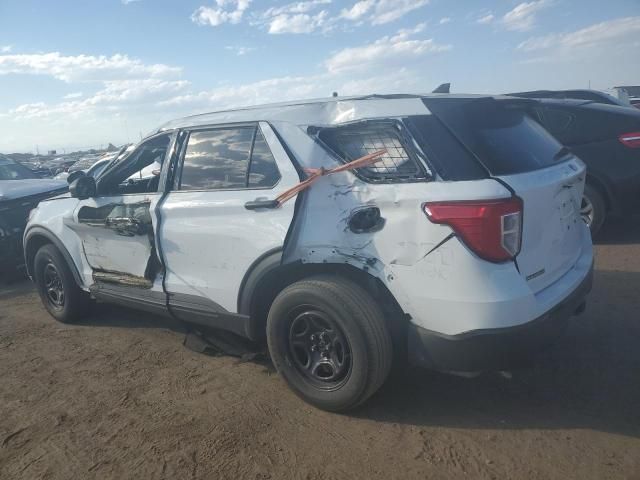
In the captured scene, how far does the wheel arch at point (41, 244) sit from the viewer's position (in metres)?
4.61

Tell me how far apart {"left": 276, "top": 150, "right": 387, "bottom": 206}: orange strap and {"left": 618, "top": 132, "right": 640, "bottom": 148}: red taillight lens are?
4416mm

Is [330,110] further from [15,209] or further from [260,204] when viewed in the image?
[15,209]

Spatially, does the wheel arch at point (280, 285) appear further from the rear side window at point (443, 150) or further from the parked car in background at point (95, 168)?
the parked car in background at point (95, 168)

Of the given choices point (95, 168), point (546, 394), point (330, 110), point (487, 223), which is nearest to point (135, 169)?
point (330, 110)

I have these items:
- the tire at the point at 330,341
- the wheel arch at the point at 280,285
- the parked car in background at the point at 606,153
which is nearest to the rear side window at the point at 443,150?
the wheel arch at the point at 280,285

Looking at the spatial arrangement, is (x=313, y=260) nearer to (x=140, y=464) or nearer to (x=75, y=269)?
(x=140, y=464)

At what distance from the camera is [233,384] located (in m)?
3.49

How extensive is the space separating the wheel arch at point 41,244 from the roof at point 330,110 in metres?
1.97

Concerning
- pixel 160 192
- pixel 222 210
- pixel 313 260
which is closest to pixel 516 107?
pixel 313 260

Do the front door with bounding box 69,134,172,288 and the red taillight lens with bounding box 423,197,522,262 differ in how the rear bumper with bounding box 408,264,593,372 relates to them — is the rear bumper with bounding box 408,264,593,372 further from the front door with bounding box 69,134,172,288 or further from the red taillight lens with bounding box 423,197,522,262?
the front door with bounding box 69,134,172,288

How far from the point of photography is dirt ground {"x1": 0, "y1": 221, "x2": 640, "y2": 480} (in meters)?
2.56

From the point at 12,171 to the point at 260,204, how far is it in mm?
8123

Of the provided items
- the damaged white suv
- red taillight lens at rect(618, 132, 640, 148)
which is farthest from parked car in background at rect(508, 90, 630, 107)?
the damaged white suv

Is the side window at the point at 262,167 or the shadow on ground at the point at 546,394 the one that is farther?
the side window at the point at 262,167
